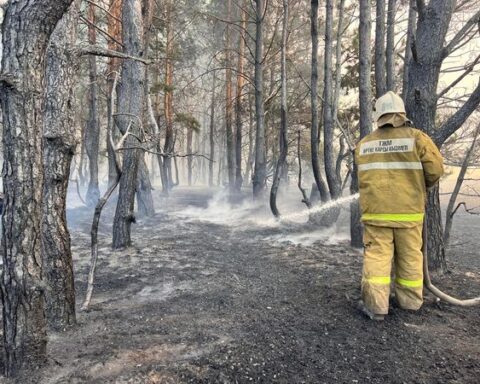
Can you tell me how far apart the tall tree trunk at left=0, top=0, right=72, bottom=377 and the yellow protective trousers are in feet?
9.63

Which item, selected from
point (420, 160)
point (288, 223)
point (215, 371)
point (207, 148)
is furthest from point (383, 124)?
point (207, 148)

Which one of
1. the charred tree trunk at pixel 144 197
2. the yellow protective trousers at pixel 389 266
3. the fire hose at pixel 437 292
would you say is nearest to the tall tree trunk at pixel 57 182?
the yellow protective trousers at pixel 389 266

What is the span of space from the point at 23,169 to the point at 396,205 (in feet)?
10.7

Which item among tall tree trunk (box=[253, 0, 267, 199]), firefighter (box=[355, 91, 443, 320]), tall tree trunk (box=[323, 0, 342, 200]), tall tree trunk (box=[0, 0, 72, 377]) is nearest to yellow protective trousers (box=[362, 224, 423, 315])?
firefighter (box=[355, 91, 443, 320])

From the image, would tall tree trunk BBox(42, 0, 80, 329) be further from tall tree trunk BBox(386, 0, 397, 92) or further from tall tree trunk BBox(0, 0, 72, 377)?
tall tree trunk BBox(386, 0, 397, 92)

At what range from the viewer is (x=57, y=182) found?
3.49m

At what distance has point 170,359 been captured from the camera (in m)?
2.92

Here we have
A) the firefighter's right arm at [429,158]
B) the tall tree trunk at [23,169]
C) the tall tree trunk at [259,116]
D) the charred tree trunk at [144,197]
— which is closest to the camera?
the tall tree trunk at [23,169]

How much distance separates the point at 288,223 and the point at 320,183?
1.48 metres

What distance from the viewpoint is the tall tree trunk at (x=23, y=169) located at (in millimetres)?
2389

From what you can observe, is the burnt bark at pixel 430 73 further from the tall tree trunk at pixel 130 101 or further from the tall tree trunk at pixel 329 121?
the tall tree trunk at pixel 130 101

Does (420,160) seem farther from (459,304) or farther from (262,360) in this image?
(262,360)

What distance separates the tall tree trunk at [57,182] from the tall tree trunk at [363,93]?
4890mm

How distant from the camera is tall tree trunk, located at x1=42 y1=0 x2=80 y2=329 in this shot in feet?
11.4
